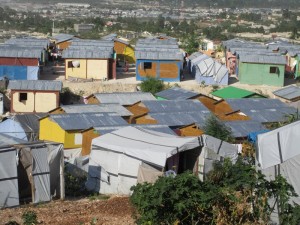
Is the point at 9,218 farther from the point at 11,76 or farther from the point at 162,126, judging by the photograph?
the point at 11,76

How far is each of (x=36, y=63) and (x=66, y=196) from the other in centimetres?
1690

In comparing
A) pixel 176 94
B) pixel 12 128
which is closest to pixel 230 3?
pixel 176 94

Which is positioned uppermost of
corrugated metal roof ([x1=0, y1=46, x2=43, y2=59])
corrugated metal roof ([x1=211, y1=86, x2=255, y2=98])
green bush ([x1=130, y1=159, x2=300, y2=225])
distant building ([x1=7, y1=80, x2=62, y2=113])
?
green bush ([x1=130, y1=159, x2=300, y2=225])

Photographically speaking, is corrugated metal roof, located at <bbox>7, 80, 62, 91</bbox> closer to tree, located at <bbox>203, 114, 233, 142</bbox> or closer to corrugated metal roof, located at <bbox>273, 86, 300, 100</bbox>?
corrugated metal roof, located at <bbox>273, 86, 300, 100</bbox>

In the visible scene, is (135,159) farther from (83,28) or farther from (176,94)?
(83,28)

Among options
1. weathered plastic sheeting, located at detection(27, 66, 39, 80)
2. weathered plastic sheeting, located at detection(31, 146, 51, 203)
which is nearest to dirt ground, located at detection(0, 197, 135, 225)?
weathered plastic sheeting, located at detection(31, 146, 51, 203)

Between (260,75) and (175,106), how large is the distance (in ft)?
33.3

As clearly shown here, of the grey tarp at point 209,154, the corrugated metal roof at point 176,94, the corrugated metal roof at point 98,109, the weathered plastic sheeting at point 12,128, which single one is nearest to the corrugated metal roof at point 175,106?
the corrugated metal roof at point 98,109

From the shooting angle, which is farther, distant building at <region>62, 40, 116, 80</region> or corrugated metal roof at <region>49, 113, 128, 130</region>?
distant building at <region>62, 40, 116, 80</region>

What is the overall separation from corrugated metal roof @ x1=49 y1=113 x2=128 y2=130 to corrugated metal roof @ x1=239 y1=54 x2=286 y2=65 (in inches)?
491

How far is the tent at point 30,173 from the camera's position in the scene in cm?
1155

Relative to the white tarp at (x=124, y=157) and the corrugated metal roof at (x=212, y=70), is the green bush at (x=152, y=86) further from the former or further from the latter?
the white tarp at (x=124, y=157)

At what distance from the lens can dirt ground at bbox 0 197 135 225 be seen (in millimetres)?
10258

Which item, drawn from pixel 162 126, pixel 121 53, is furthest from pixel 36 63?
pixel 162 126
